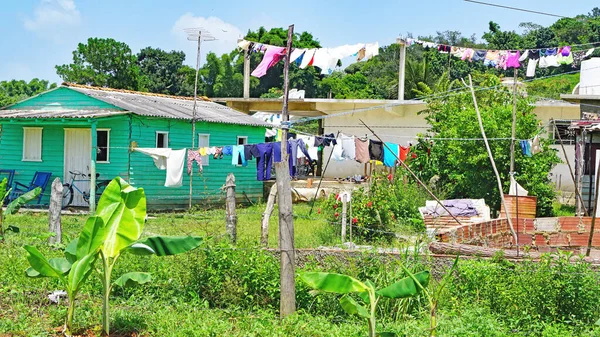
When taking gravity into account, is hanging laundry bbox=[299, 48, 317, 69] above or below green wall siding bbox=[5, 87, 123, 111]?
above

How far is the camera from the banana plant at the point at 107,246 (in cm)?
680

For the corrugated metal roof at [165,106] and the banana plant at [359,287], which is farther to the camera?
the corrugated metal roof at [165,106]

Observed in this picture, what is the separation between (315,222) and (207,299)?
25.1ft

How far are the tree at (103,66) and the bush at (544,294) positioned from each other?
117 feet

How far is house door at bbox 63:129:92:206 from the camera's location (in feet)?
63.7

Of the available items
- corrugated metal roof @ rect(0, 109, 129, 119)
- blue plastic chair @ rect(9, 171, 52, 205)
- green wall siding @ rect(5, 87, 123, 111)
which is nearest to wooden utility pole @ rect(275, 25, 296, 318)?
corrugated metal roof @ rect(0, 109, 129, 119)

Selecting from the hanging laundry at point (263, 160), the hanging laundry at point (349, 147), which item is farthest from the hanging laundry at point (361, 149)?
the hanging laundry at point (263, 160)

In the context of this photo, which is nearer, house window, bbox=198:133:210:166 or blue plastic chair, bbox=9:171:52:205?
blue plastic chair, bbox=9:171:52:205

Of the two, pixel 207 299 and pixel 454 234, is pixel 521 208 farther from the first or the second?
pixel 207 299

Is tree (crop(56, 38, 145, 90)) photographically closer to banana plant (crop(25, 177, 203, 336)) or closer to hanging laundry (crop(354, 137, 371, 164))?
hanging laundry (crop(354, 137, 371, 164))

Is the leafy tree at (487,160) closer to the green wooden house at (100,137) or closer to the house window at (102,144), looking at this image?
the green wooden house at (100,137)

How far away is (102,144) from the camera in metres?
19.2

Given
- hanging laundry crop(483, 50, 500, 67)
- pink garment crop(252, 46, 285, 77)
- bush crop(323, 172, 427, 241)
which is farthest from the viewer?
A: hanging laundry crop(483, 50, 500, 67)

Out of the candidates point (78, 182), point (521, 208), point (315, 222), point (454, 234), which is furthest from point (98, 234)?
point (78, 182)
